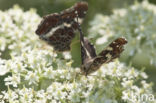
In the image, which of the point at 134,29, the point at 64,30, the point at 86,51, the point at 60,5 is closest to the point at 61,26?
the point at 64,30

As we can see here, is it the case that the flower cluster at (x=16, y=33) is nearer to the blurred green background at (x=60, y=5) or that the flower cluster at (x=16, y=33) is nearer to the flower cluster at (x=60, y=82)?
the flower cluster at (x=60, y=82)

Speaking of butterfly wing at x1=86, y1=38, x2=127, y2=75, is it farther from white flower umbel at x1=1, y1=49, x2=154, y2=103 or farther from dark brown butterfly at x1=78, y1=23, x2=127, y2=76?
white flower umbel at x1=1, y1=49, x2=154, y2=103

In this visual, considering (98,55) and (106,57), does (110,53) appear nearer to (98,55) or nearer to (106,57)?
(106,57)

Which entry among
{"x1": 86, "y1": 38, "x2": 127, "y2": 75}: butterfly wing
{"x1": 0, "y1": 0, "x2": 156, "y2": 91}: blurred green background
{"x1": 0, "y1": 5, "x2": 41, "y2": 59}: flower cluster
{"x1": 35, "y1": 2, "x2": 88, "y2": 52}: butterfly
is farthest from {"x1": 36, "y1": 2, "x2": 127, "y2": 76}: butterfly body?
{"x1": 0, "y1": 0, "x2": 156, "y2": 91}: blurred green background

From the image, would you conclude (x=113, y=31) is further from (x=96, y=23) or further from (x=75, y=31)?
(x=75, y=31)

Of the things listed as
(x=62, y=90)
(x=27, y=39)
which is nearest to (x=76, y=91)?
(x=62, y=90)

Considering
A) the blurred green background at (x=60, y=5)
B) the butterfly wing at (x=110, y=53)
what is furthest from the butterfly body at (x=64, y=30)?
the blurred green background at (x=60, y=5)

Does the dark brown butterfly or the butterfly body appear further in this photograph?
the butterfly body
